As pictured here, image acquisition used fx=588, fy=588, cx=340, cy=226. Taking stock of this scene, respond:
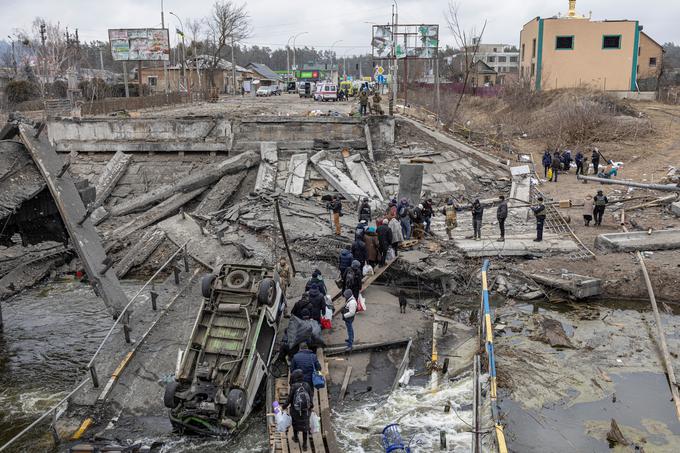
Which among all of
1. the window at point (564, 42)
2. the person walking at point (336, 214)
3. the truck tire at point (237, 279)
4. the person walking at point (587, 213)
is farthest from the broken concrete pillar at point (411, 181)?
the window at point (564, 42)

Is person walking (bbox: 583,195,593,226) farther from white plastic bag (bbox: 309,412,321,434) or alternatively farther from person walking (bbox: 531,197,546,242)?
white plastic bag (bbox: 309,412,321,434)

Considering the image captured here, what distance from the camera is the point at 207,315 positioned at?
1069cm

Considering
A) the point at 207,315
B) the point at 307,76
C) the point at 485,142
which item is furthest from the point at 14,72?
the point at 207,315

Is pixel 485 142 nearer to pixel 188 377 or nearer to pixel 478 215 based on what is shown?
pixel 478 215

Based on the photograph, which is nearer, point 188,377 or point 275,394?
point 188,377

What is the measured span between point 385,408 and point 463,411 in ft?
4.38

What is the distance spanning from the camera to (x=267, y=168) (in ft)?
81.4

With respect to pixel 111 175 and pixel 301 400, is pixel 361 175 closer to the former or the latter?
pixel 111 175

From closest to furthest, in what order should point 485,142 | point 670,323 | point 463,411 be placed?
point 463,411
point 670,323
point 485,142

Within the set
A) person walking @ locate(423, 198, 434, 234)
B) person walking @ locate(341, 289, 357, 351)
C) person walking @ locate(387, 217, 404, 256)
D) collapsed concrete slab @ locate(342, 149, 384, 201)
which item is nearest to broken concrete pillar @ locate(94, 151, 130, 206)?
collapsed concrete slab @ locate(342, 149, 384, 201)

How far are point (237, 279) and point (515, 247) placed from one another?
371 inches

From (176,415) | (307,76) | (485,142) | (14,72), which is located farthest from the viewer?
(307,76)

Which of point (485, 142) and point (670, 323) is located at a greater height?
point (485, 142)

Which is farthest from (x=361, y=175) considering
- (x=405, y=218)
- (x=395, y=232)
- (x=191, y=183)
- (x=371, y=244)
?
(x=371, y=244)
